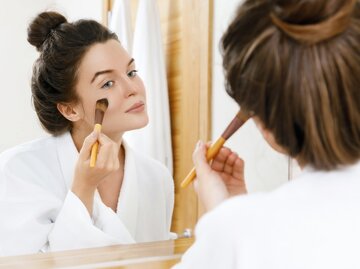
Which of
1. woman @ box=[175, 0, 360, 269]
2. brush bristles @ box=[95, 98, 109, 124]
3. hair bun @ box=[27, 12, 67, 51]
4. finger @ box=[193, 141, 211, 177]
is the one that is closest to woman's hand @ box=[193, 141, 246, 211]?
finger @ box=[193, 141, 211, 177]

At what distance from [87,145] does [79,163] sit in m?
0.03

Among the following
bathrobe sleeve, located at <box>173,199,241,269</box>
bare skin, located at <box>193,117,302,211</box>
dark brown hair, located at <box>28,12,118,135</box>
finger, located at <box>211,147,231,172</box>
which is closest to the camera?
bathrobe sleeve, located at <box>173,199,241,269</box>

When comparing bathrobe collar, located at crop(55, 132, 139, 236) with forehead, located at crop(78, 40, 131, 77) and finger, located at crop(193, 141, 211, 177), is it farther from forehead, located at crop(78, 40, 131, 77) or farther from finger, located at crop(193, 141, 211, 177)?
finger, located at crop(193, 141, 211, 177)

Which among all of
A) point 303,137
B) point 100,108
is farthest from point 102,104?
point 303,137

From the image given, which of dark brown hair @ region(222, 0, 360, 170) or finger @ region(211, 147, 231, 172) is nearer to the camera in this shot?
dark brown hair @ region(222, 0, 360, 170)

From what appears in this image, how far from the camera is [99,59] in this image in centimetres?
70

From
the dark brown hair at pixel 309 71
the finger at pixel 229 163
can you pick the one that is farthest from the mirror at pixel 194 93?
the dark brown hair at pixel 309 71

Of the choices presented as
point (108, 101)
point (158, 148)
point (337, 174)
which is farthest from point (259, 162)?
point (337, 174)

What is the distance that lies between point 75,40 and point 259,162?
0.38 meters

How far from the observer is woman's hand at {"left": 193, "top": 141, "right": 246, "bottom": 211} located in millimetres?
454

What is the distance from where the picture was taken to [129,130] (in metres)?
0.73

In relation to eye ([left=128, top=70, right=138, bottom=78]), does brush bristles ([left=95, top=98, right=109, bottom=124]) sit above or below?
below

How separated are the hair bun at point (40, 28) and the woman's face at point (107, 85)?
0.07m

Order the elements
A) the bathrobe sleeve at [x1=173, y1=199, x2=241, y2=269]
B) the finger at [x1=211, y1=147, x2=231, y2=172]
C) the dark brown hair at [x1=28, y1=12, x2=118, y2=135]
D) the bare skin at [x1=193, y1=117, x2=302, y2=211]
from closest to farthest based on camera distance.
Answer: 1. the bathrobe sleeve at [x1=173, y1=199, x2=241, y2=269]
2. the bare skin at [x1=193, y1=117, x2=302, y2=211]
3. the finger at [x1=211, y1=147, x2=231, y2=172]
4. the dark brown hair at [x1=28, y1=12, x2=118, y2=135]
